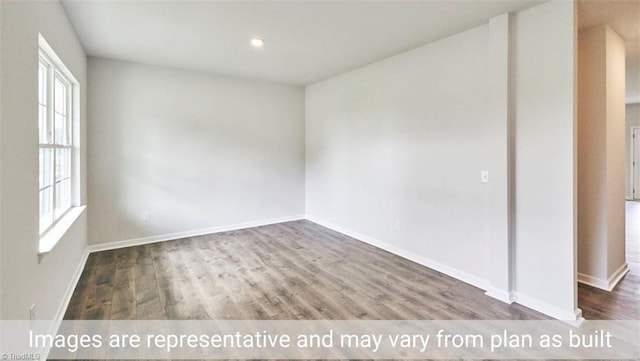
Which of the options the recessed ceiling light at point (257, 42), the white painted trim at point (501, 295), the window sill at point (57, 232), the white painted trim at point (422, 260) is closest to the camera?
the window sill at point (57, 232)

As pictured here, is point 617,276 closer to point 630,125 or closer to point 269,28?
point 269,28

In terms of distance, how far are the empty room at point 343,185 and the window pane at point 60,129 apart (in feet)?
0.10

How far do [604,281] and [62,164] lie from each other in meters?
5.41

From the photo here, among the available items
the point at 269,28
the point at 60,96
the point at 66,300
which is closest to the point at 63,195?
the point at 60,96

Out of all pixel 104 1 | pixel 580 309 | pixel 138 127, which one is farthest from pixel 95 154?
pixel 580 309

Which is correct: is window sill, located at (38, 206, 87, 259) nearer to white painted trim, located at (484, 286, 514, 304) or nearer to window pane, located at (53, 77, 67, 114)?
window pane, located at (53, 77, 67, 114)

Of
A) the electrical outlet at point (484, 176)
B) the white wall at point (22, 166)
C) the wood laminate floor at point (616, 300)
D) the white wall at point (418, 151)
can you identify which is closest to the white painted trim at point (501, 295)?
the white wall at point (418, 151)

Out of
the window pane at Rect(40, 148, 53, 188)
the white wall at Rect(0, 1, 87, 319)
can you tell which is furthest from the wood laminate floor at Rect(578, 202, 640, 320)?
the window pane at Rect(40, 148, 53, 188)

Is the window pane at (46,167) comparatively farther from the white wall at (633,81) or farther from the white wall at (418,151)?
the white wall at (633,81)

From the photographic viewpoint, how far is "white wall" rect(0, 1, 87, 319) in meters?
1.46

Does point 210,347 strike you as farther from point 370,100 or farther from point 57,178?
point 370,100

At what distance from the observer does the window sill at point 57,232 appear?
6.78 feet

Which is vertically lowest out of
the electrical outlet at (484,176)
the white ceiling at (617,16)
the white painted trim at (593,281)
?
the white painted trim at (593,281)

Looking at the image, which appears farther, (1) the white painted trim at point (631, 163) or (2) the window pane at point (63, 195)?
(1) the white painted trim at point (631, 163)
